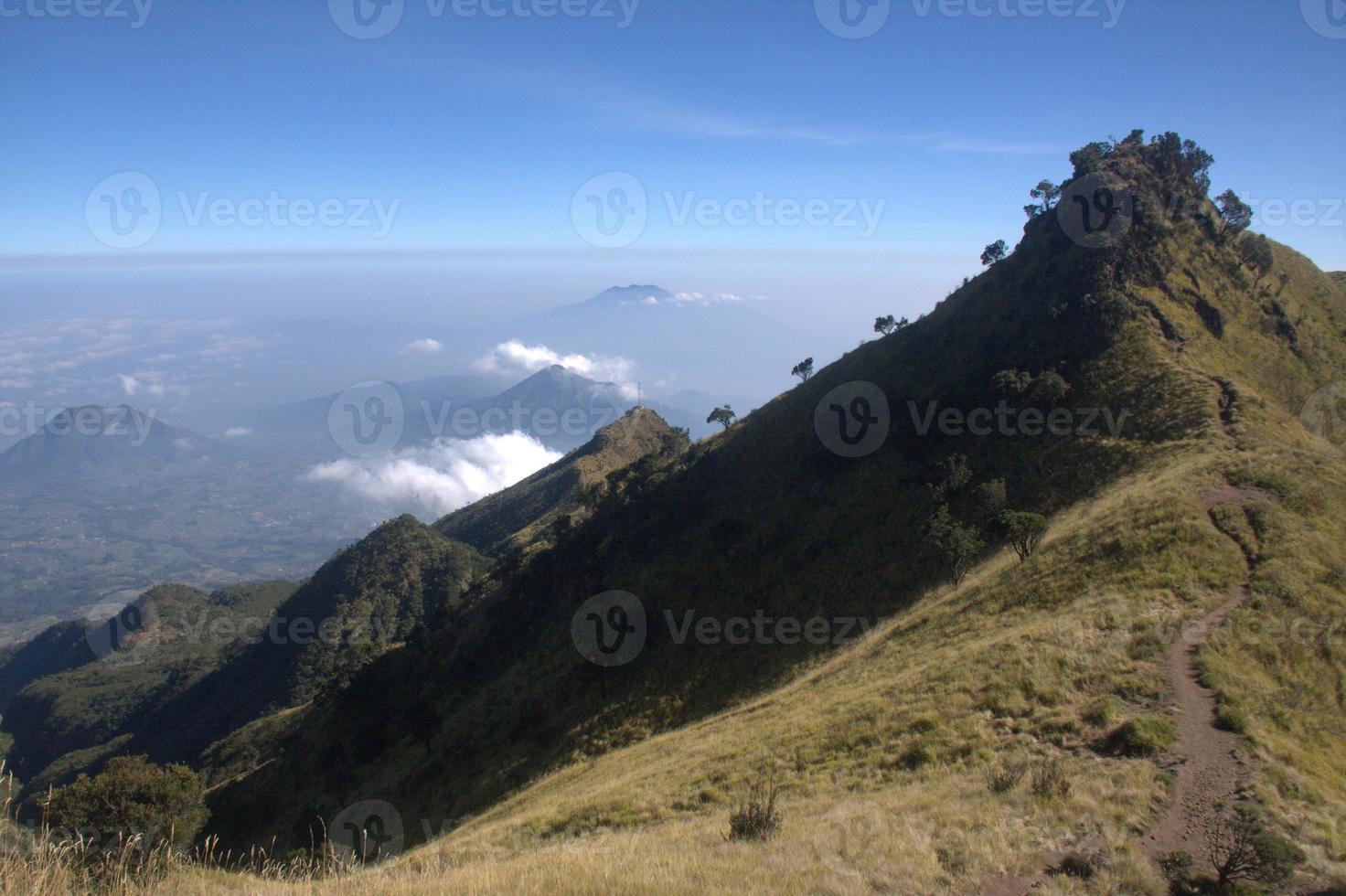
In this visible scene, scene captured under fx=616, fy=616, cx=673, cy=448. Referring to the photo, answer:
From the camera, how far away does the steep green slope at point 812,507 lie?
37.7 meters

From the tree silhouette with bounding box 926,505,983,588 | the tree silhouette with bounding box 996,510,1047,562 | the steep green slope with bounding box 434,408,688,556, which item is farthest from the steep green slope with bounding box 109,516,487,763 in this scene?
the tree silhouette with bounding box 996,510,1047,562

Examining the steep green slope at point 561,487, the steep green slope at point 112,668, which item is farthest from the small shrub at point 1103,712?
the steep green slope at point 112,668

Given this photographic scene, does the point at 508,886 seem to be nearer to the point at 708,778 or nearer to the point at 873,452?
the point at 708,778

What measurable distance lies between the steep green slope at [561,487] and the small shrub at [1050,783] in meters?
80.0

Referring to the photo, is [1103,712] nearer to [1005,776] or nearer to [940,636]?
[1005,776]

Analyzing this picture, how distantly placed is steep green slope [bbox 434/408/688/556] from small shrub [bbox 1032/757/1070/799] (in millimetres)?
80041

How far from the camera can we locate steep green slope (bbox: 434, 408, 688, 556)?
105 meters

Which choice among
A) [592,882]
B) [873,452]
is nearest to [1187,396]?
[873,452]

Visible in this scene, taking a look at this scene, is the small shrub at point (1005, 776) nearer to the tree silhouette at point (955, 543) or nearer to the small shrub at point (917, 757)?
the small shrub at point (917, 757)

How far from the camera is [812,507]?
1911 inches

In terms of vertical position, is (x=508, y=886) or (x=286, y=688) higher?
(x=508, y=886)

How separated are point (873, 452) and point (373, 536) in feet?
309

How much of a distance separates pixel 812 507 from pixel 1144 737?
1378 inches

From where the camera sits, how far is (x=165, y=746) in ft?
285
